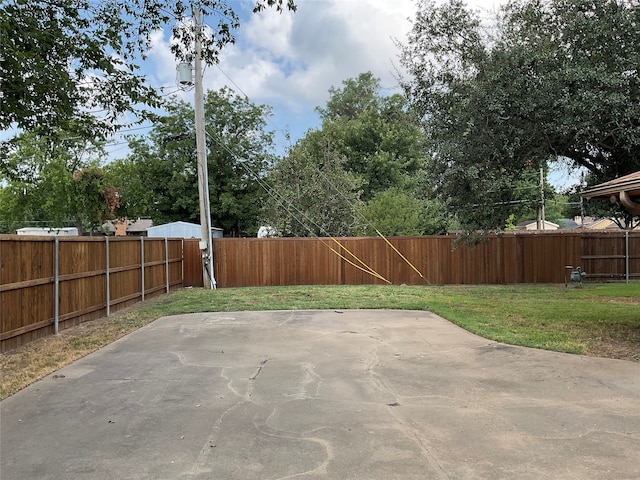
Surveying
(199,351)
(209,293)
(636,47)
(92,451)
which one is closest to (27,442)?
(92,451)

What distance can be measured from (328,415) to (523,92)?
911 centimetres

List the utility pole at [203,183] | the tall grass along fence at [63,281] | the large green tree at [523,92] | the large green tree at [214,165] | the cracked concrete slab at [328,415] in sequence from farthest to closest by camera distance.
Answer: the large green tree at [214,165]
the utility pole at [203,183]
the large green tree at [523,92]
the tall grass along fence at [63,281]
the cracked concrete slab at [328,415]

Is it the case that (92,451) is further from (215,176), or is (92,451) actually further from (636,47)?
(215,176)

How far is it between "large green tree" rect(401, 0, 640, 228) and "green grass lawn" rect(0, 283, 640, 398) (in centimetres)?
298

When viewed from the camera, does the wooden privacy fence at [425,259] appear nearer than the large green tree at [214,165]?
Yes

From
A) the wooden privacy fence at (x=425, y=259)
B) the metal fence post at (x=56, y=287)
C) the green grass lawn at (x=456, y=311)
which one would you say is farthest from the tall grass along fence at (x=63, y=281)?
the wooden privacy fence at (x=425, y=259)

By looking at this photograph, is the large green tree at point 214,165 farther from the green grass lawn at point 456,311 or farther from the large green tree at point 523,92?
the large green tree at point 523,92

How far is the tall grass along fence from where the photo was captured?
695 centimetres

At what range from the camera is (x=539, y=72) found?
10.7 m

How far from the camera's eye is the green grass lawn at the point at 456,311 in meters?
6.61

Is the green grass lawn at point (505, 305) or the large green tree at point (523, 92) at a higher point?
the large green tree at point (523, 92)

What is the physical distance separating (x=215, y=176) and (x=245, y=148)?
2562mm

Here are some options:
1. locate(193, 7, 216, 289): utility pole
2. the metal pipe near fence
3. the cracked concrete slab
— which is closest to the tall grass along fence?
the cracked concrete slab

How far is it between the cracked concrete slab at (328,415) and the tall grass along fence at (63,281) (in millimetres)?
1467
